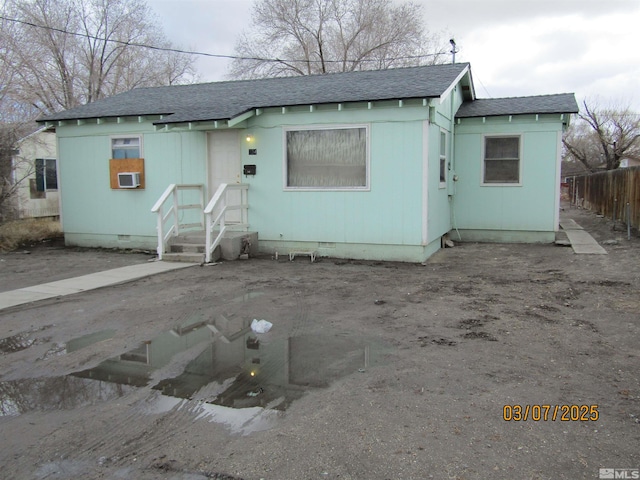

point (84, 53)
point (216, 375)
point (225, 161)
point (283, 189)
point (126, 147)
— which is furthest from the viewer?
point (84, 53)

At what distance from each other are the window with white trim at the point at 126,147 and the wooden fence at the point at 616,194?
38.1 feet

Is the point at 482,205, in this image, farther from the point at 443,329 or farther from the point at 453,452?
the point at 453,452

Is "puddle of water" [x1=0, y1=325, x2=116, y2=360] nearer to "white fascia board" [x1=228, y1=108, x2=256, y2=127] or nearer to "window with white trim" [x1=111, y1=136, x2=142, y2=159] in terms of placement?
"white fascia board" [x1=228, y1=108, x2=256, y2=127]

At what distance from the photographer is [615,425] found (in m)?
3.19

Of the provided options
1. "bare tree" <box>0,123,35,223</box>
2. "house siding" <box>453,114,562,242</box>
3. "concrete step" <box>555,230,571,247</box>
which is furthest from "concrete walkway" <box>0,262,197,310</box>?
"concrete step" <box>555,230,571,247</box>

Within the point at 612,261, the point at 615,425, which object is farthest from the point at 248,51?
the point at 615,425

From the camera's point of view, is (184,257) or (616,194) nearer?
(184,257)

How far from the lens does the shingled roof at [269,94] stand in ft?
31.8

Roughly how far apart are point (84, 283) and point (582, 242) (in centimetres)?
1016

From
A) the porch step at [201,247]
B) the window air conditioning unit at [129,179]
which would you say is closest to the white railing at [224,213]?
the porch step at [201,247]

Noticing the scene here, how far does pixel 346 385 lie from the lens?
3955 millimetres

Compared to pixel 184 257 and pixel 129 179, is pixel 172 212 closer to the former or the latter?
pixel 129 179

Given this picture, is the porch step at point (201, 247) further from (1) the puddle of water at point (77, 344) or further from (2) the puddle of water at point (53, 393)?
(2) the puddle of water at point (53, 393)
